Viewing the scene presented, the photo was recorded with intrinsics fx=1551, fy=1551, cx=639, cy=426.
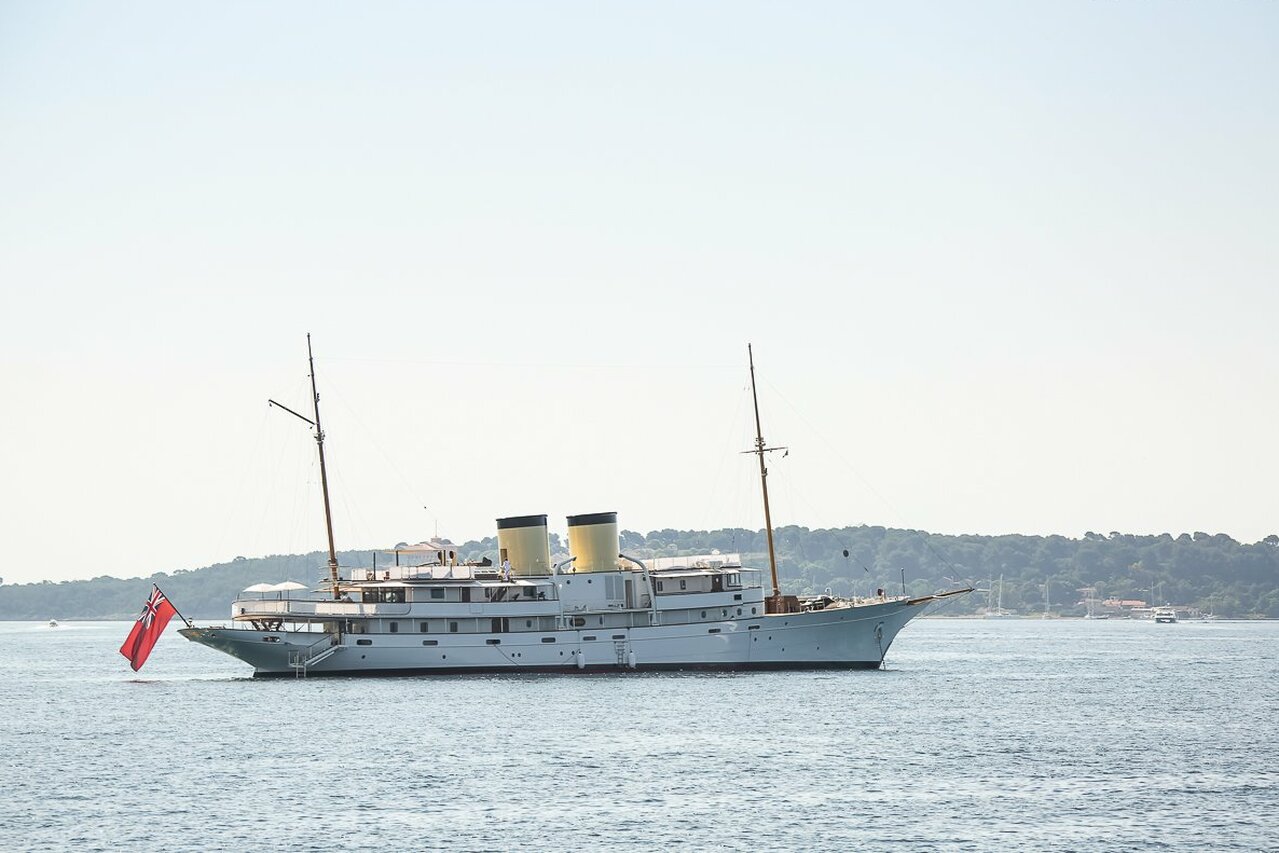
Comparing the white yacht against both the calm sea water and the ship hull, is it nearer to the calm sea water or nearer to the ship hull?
the ship hull

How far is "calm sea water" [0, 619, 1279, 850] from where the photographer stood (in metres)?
38.1

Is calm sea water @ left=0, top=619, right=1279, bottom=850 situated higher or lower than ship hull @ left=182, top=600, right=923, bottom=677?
lower

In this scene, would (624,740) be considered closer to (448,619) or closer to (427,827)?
(427,827)

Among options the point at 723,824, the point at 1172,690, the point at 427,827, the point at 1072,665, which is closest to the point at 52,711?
the point at 427,827

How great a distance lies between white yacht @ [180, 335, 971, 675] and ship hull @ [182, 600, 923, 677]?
5 cm

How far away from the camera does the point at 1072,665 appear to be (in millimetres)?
104375

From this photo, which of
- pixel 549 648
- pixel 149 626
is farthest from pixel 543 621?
pixel 149 626

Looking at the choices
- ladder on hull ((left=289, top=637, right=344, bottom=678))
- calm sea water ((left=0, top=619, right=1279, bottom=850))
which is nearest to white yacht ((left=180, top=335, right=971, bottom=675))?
ladder on hull ((left=289, top=637, right=344, bottom=678))

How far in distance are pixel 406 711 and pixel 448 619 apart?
1441 cm

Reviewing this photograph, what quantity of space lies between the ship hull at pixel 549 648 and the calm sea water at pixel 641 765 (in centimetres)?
122

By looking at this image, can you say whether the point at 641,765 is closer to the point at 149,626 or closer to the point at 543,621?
the point at 543,621

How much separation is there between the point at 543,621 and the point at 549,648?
139 centimetres

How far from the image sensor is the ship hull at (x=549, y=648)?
250 feet

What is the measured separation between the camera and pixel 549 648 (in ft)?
252
